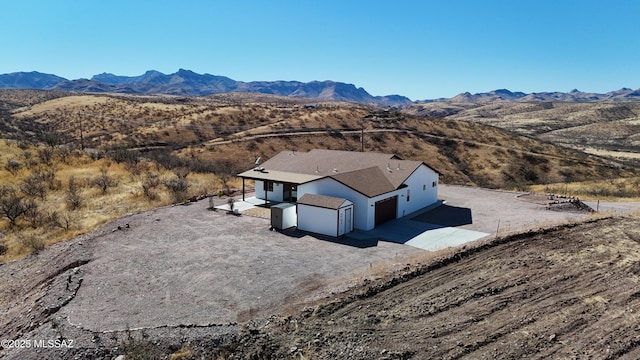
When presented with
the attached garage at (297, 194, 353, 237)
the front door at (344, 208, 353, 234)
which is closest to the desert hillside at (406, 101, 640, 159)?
the front door at (344, 208, 353, 234)

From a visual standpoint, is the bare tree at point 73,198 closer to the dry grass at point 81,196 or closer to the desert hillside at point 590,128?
the dry grass at point 81,196

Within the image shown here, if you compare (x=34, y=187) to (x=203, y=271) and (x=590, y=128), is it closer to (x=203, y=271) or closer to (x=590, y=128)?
(x=203, y=271)

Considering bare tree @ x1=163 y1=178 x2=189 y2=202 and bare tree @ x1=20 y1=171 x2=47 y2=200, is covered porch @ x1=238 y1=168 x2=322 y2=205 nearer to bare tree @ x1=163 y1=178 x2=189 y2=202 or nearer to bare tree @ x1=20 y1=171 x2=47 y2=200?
bare tree @ x1=163 y1=178 x2=189 y2=202

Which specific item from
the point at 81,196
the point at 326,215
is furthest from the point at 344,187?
the point at 81,196

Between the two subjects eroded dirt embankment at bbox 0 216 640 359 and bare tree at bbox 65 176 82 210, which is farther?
bare tree at bbox 65 176 82 210

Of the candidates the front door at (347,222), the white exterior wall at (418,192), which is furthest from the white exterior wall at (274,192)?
the white exterior wall at (418,192)

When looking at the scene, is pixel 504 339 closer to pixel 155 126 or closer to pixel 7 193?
pixel 7 193

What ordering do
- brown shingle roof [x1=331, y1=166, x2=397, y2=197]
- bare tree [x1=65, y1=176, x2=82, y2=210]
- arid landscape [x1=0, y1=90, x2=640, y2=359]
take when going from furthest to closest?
bare tree [x1=65, y1=176, x2=82, y2=210]
brown shingle roof [x1=331, y1=166, x2=397, y2=197]
arid landscape [x1=0, y1=90, x2=640, y2=359]
